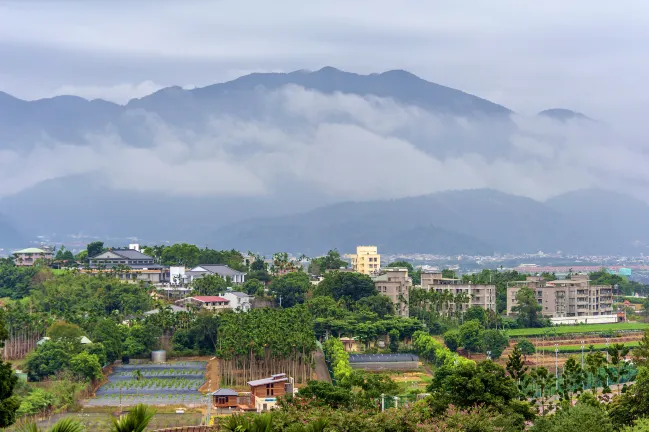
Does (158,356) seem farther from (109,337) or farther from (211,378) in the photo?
(211,378)

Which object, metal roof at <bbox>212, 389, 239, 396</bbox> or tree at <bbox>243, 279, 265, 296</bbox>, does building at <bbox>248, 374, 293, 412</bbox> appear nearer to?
metal roof at <bbox>212, 389, 239, 396</bbox>

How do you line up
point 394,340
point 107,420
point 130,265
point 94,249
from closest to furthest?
1. point 107,420
2. point 394,340
3. point 130,265
4. point 94,249

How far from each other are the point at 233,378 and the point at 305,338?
4421mm

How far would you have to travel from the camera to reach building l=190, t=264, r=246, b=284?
85438 mm

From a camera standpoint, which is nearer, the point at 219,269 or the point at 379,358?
the point at 379,358

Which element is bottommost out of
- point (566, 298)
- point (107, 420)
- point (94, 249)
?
point (107, 420)

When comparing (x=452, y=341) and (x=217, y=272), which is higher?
(x=217, y=272)

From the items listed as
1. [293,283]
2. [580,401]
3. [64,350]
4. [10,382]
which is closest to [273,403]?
[64,350]

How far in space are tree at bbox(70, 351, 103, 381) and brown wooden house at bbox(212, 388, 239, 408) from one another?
748 cm

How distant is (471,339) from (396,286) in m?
17.2

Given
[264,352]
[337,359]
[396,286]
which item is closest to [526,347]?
[337,359]

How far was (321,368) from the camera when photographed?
56.1 metres

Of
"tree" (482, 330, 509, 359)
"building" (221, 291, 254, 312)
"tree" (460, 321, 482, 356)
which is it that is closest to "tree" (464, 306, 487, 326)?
"tree" (482, 330, 509, 359)

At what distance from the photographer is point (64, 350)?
50500mm
